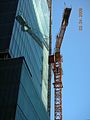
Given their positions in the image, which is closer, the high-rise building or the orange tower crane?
the high-rise building

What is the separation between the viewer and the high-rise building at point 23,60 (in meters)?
48.8

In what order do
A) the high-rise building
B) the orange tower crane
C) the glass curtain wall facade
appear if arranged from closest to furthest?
the high-rise building
the glass curtain wall facade
the orange tower crane

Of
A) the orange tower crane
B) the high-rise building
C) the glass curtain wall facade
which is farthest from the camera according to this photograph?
the orange tower crane

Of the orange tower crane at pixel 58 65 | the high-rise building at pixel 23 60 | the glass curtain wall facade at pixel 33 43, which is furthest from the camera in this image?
the orange tower crane at pixel 58 65

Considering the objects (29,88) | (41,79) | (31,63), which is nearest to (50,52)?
(41,79)

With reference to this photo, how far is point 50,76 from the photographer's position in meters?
113

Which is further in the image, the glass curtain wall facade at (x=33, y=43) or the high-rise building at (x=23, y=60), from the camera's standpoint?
the glass curtain wall facade at (x=33, y=43)

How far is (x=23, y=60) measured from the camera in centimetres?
5372

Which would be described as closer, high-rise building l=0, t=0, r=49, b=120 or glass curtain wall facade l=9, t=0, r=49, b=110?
high-rise building l=0, t=0, r=49, b=120

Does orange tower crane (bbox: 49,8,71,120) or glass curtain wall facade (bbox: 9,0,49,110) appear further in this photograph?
orange tower crane (bbox: 49,8,71,120)

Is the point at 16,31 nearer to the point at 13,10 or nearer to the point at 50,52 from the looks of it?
the point at 13,10

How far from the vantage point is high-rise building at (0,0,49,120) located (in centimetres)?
4880

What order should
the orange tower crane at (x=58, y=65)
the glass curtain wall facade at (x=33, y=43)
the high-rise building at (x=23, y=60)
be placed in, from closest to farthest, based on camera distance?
1. the high-rise building at (x=23, y=60)
2. the glass curtain wall facade at (x=33, y=43)
3. the orange tower crane at (x=58, y=65)

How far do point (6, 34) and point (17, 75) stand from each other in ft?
64.9
